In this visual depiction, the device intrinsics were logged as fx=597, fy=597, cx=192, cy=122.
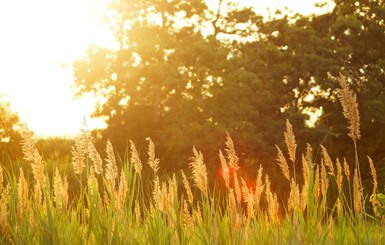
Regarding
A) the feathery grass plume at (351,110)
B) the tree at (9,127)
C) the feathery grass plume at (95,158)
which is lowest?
the feathery grass plume at (95,158)

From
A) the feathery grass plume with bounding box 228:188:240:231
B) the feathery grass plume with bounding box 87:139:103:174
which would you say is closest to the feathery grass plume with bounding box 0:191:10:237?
the feathery grass plume with bounding box 87:139:103:174

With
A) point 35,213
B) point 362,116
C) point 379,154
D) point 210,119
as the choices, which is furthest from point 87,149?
point 379,154

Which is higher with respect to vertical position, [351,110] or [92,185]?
[351,110]

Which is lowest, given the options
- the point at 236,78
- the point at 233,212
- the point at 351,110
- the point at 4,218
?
the point at 233,212

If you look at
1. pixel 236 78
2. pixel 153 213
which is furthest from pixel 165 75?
pixel 153 213

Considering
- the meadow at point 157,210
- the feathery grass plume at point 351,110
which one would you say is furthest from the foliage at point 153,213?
the feathery grass plume at point 351,110

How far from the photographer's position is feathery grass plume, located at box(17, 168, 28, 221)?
4429mm

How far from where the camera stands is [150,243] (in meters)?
4.50

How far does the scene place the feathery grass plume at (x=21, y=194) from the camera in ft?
14.5

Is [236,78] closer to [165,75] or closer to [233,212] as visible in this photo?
[165,75]

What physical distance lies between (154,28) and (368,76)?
Result: 28.2 feet

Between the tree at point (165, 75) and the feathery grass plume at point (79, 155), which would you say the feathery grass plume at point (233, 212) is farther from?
the tree at point (165, 75)

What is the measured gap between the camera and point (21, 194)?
4539mm

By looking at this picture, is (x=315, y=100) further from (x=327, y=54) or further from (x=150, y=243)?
(x=150, y=243)
